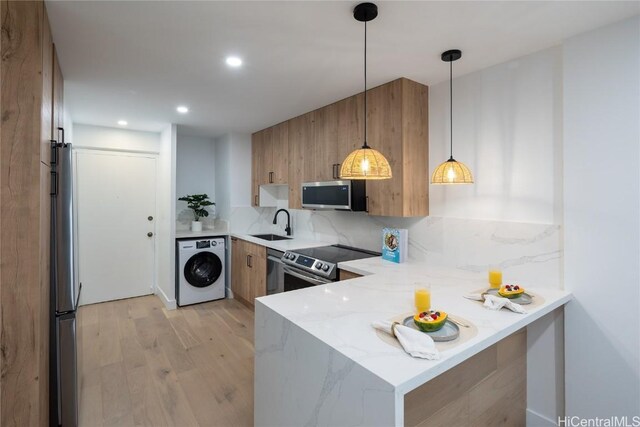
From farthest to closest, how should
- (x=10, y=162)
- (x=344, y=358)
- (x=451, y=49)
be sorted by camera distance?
(x=451, y=49)
(x=10, y=162)
(x=344, y=358)

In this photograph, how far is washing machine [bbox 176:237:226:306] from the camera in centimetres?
409

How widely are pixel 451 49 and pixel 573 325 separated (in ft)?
5.95

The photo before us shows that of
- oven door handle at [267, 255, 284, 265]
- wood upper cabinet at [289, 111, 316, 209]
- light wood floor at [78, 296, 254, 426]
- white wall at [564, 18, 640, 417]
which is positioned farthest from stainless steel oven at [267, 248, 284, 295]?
white wall at [564, 18, 640, 417]

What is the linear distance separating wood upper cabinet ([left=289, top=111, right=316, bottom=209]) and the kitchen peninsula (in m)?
1.70

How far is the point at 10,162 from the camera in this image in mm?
1387

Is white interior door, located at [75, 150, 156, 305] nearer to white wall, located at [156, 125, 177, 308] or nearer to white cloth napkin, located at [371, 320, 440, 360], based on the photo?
white wall, located at [156, 125, 177, 308]

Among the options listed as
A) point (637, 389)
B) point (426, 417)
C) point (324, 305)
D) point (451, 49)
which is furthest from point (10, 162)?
point (637, 389)

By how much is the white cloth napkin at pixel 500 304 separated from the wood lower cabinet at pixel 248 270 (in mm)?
2467

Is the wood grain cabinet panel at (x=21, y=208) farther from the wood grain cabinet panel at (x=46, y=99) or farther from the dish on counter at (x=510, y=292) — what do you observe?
the dish on counter at (x=510, y=292)

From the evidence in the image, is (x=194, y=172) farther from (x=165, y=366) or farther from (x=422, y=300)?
(x=422, y=300)

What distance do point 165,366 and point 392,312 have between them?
7.08 ft

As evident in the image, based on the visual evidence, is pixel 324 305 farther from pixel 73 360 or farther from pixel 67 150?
pixel 67 150

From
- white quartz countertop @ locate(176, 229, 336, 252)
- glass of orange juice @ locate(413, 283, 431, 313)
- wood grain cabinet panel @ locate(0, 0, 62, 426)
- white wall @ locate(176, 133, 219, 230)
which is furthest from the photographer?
white wall @ locate(176, 133, 219, 230)

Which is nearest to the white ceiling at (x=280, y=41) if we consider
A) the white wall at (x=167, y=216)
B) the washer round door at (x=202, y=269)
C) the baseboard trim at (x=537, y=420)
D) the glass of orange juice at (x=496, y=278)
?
the white wall at (x=167, y=216)
